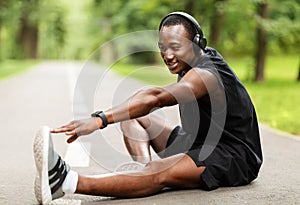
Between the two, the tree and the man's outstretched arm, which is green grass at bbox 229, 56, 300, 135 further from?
the tree

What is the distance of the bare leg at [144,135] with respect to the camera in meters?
5.09

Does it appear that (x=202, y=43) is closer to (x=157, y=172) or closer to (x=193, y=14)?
(x=157, y=172)

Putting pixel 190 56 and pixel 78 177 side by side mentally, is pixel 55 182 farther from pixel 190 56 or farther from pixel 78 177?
pixel 190 56

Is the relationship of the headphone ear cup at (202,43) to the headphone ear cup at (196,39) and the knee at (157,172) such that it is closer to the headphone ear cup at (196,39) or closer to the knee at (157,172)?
the headphone ear cup at (196,39)

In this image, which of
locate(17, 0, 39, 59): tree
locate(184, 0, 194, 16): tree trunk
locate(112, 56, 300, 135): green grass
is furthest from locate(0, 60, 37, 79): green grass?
locate(17, 0, 39, 59): tree

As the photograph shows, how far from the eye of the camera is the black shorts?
14.8ft

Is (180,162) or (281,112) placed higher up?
(180,162)

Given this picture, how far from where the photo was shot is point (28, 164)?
6.13m

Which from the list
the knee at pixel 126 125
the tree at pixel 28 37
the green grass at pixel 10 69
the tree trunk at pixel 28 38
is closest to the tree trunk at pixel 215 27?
the green grass at pixel 10 69

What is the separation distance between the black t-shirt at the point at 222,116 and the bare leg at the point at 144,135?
1.65 feet

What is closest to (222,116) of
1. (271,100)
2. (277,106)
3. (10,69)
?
(277,106)

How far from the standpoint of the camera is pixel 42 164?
3877mm

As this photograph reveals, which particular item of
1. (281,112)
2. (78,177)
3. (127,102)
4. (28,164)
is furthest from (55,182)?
(281,112)

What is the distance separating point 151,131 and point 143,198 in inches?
36.2
